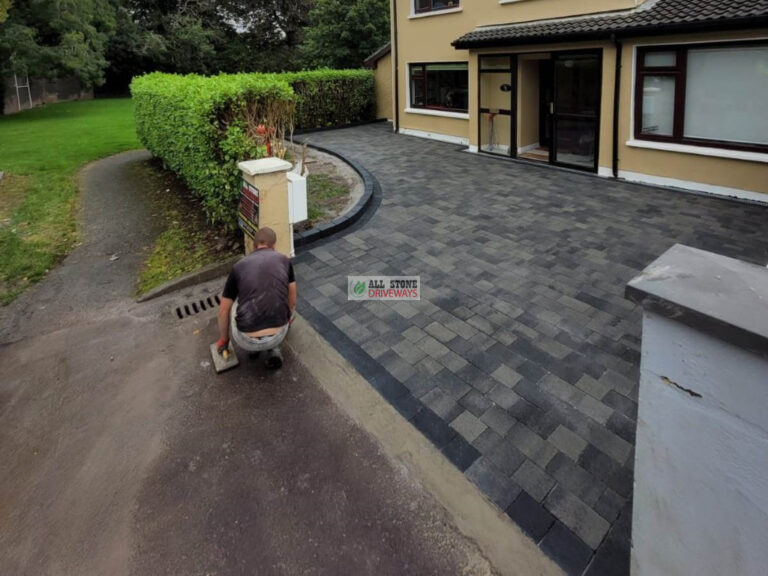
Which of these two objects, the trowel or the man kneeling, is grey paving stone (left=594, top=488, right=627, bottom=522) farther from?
the trowel

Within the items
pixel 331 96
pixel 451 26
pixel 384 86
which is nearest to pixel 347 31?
pixel 384 86

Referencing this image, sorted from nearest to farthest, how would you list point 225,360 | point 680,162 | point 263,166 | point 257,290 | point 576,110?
point 257,290
point 225,360
point 263,166
point 680,162
point 576,110

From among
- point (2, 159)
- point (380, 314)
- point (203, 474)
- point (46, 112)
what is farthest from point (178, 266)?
point (46, 112)

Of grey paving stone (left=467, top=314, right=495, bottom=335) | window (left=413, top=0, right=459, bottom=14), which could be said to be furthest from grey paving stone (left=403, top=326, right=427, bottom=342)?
window (left=413, top=0, right=459, bottom=14)

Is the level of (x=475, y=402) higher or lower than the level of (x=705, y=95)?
lower

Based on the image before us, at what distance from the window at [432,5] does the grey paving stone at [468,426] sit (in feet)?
41.3

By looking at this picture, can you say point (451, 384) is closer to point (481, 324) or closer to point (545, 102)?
point (481, 324)

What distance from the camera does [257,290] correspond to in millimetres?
4203

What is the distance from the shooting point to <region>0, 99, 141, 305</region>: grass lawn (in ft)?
24.2

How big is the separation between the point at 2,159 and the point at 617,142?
15.5 metres

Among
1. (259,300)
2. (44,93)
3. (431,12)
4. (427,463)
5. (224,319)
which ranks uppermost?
(44,93)

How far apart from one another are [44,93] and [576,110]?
30.6 m

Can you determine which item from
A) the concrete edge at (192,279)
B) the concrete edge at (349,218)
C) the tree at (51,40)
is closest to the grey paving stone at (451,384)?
the concrete edge at (349,218)

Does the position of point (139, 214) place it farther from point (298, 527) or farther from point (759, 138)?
point (759, 138)
